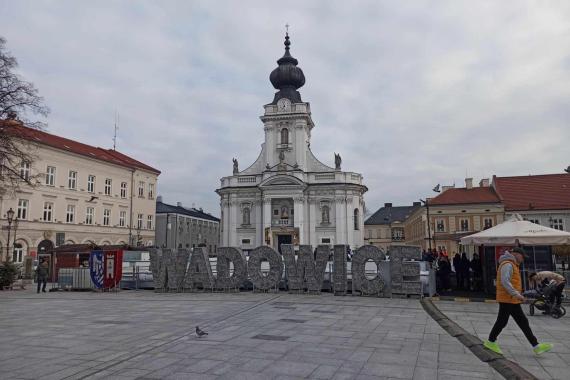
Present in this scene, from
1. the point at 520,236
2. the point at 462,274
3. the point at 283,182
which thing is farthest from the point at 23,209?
the point at 520,236

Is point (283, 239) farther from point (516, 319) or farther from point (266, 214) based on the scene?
point (516, 319)

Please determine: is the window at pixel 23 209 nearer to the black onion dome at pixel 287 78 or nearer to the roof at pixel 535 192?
the black onion dome at pixel 287 78

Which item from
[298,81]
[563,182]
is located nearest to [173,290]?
[298,81]

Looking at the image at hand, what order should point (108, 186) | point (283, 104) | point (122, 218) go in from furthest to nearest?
point (283, 104) → point (122, 218) → point (108, 186)

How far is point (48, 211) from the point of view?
45.1 metres

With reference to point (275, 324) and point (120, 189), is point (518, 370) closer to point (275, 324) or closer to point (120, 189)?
point (275, 324)

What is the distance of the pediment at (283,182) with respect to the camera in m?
55.5

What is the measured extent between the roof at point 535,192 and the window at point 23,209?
52860mm

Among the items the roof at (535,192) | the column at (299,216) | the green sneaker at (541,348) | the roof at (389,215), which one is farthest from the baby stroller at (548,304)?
the roof at (389,215)

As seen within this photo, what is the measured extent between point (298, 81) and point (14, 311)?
4987 cm

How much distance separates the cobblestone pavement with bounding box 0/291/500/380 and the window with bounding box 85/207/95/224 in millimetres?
35686

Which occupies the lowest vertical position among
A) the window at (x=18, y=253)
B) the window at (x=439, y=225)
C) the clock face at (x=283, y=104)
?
the window at (x=18, y=253)

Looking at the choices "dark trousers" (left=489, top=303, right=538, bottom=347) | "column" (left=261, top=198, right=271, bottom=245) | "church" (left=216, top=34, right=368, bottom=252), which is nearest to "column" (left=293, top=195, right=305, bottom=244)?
"church" (left=216, top=34, right=368, bottom=252)

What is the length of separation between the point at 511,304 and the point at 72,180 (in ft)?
158
